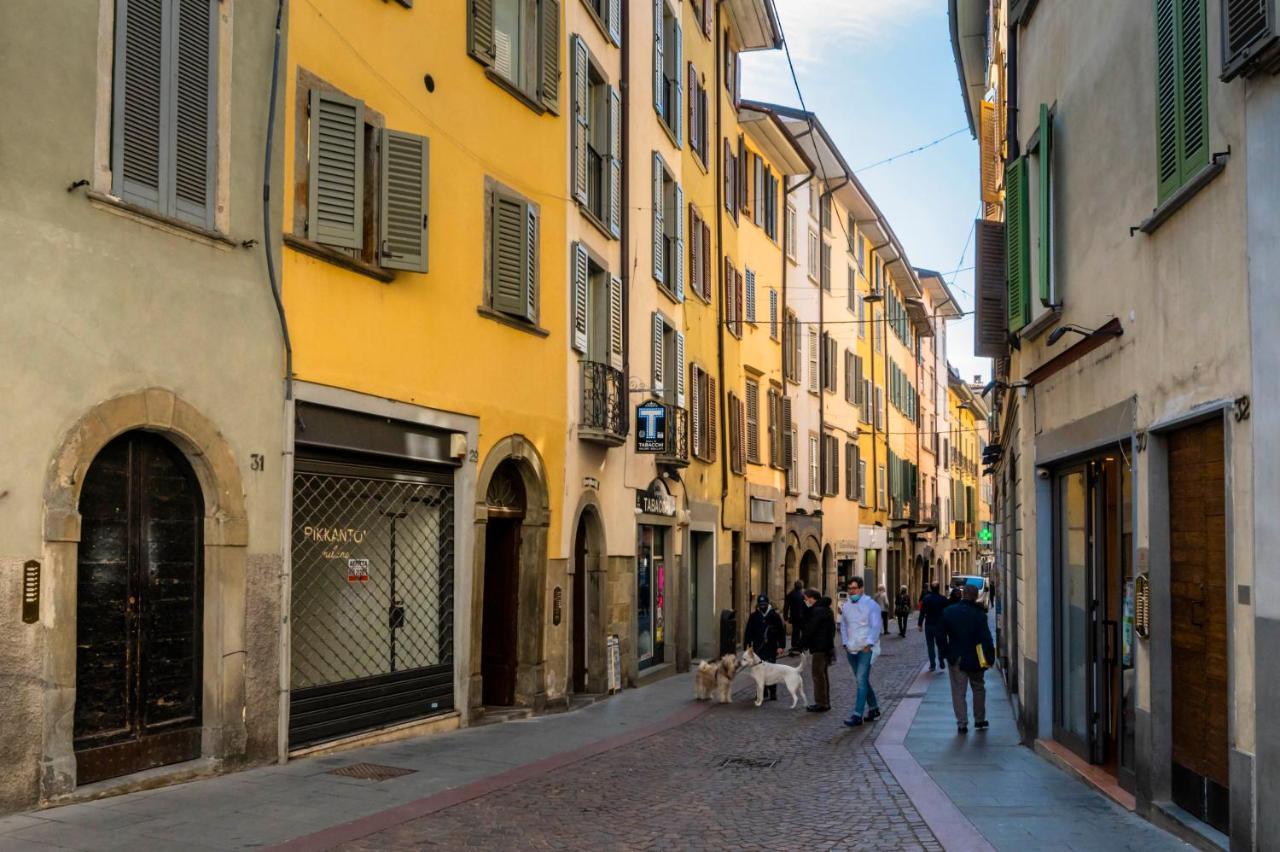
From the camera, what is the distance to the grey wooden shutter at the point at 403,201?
13289 mm

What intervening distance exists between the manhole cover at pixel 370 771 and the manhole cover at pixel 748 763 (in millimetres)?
3114

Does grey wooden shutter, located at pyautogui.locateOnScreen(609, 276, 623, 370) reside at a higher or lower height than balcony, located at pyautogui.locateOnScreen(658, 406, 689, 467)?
higher

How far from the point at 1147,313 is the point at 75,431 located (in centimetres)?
754

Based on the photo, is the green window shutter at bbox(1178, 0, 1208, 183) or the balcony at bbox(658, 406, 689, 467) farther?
the balcony at bbox(658, 406, 689, 467)

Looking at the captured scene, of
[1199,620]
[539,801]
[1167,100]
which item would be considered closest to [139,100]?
[539,801]

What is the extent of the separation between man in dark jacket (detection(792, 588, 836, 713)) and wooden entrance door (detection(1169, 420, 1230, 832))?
8392 millimetres

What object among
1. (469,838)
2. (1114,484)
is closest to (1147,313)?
(1114,484)

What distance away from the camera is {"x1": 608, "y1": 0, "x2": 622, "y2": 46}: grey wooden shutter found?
70.1 feet

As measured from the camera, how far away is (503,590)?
17.3m

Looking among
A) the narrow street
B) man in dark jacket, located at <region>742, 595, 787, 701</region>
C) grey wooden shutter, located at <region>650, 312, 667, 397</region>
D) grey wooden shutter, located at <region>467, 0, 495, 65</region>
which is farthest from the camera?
grey wooden shutter, located at <region>650, 312, 667, 397</region>

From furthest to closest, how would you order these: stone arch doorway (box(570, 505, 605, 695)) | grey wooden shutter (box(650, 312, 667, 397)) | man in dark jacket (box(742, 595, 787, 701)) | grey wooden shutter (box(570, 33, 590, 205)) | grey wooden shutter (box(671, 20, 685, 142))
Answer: grey wooden shutter (box(671, 20, 685, 142)) → grey wooden shutter (box(650, 312, 667, 397)) → man in dark jacket (box(742, 595, 787, 701)) → stone arch doorway (box(570, 505, 605, 695)) → grey wooden shutter (box(570, 33, 590, 205))

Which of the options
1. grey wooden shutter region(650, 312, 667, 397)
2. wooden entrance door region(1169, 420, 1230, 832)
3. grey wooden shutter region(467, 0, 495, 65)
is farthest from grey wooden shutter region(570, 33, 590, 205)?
wooden entrance door region(1169, 420, 1230, 832)

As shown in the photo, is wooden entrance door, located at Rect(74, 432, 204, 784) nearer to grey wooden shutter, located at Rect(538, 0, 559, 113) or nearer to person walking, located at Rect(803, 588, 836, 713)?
grey wooden shutter, located at Rect(538, 0, 559, 113)

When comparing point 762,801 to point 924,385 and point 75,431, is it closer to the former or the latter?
point 75,431
